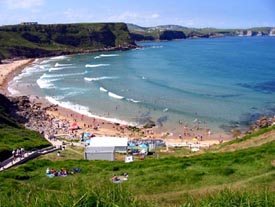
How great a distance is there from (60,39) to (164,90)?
102610 millimetres

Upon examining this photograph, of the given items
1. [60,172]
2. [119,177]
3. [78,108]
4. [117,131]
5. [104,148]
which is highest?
[119,177]

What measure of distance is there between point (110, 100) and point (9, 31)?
107m

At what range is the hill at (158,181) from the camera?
824 cm

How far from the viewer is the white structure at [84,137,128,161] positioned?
3631cm

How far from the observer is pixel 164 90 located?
77.5 metres

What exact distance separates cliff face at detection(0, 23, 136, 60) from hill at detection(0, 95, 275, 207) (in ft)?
371

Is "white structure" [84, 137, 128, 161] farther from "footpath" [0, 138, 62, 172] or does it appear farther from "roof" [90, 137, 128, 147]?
"footpath" [0, 138, 62, 172]

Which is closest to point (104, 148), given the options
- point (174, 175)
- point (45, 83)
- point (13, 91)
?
point (174, 175)

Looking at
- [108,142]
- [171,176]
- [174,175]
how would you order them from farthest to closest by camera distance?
[108,142] → [174,175] → [171,176]

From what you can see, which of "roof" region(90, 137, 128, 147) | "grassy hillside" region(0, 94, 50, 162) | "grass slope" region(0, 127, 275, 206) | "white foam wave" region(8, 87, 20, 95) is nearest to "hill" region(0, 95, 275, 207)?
"grass slope" region(0, 127, 275, 206)

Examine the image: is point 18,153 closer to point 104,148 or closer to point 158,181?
point 104,148

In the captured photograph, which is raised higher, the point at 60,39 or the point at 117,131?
the point at 60,39

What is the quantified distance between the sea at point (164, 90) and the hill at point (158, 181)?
915 inches

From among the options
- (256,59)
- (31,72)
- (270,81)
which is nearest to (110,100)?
(270,81)
